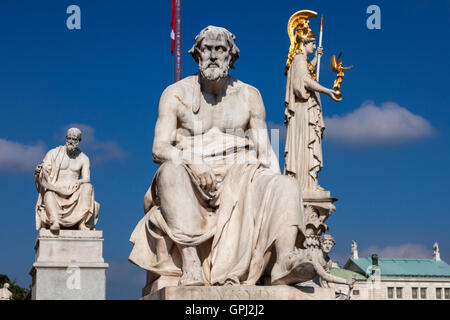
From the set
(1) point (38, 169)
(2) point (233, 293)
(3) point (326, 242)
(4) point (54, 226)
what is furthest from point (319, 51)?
(2) point (233, 293)

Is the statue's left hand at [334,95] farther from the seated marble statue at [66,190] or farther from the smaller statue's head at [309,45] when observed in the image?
the seated marble statue at [66,190]

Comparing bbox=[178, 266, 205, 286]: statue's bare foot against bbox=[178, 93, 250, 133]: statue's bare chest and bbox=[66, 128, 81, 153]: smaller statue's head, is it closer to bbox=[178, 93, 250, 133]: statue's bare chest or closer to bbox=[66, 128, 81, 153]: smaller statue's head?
bbox=[178, 93, 250, 133]: statue's bare chest

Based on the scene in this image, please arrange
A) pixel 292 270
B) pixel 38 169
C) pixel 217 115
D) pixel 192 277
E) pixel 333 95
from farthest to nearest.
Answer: pixel 38 169 → pixel 333 95 → pixel 217 115 → pixel 192 277 → pixel 292 270

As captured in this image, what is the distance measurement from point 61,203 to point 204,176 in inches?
370

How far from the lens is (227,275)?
23.1 feet

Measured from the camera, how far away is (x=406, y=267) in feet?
149

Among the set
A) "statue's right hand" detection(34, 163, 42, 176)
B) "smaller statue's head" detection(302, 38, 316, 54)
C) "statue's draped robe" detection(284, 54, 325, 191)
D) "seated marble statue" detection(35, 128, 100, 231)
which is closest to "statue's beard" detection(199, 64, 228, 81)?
"statue's draped robe" detection(284, 54, 325, 191)

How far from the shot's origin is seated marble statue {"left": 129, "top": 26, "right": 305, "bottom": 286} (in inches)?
280

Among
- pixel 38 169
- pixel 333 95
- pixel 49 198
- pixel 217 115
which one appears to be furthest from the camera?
pixel 38 169

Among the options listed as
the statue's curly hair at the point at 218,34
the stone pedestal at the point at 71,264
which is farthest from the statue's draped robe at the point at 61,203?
the statue's curly hair at the point at 218,34

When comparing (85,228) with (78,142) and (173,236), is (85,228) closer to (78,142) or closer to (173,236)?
(78,142)

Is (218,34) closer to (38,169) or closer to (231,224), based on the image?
(231,224)

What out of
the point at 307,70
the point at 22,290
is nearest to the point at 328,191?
the point at 307,70
